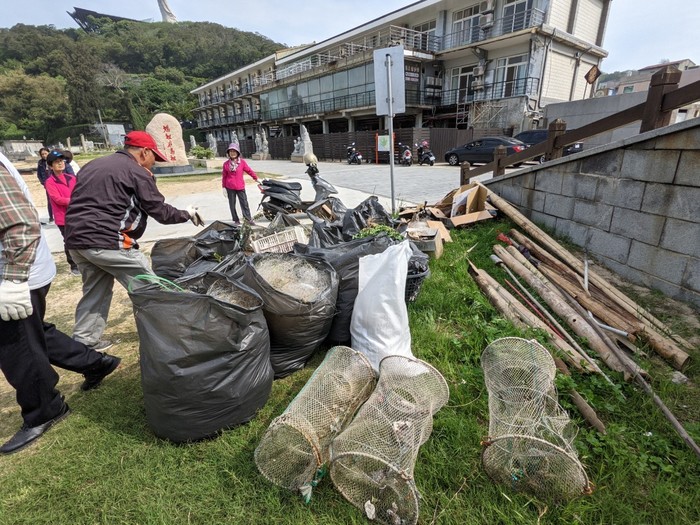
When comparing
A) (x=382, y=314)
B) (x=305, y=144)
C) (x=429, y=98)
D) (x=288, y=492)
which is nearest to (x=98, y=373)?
(x=288, y=492)

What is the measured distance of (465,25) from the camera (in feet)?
74.4

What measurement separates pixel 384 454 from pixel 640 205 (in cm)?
332

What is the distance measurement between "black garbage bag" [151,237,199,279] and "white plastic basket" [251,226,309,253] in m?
0.63

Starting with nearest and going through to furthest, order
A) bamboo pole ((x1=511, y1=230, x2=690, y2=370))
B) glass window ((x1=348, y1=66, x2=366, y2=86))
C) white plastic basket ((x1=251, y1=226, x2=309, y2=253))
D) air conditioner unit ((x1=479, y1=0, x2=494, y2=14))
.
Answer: bamboo pole ((x1=511, y1=230, x2=690, y2=370)), white plastic basket ((x1=251, y1=226, x2=309, y2=253)), air conditioner unit ((x1=479, y1=0, x2=494, y2=14)), glass window ((x1=348, y1=66, x2=366, y2=86))

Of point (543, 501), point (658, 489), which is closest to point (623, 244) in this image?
point (658, 489)

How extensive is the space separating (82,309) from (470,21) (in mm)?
27034

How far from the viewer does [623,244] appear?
3.37 metres

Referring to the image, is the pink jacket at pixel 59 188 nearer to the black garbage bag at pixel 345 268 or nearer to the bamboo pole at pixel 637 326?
the black garbage bag at pixel 345 268

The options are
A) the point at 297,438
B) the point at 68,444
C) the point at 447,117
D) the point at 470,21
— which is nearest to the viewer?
the point at 297,438

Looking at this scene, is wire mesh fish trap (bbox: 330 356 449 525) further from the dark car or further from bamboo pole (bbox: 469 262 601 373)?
the dark car

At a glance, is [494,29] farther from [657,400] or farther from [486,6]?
[657,400]

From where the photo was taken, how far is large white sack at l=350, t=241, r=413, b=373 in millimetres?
2236

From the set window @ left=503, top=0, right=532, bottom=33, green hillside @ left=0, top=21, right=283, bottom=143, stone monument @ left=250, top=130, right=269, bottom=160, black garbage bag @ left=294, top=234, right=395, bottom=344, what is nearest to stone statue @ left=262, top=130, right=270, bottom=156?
stone monument @ left=250, top=130, right=269, bottom=160

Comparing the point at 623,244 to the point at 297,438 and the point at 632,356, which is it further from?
the point at 297,438
